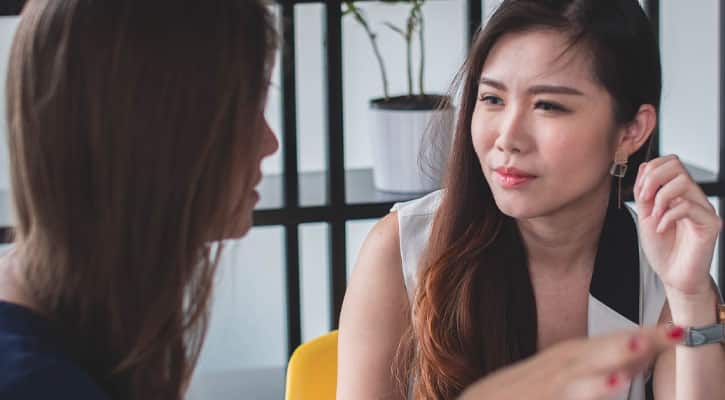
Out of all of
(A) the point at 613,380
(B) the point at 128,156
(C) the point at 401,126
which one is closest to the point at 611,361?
(A) the point at 613,380

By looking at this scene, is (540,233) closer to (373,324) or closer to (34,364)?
(373,324)

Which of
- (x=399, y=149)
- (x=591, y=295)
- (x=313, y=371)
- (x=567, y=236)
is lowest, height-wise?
(x=313, y=371)

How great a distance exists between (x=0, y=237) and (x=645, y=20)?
146cm

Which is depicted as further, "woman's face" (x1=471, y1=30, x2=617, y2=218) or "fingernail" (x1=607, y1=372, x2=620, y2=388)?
"woman's face" (x1=471, y1=30, x2=617, y2=218)

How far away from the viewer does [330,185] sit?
2553 mm

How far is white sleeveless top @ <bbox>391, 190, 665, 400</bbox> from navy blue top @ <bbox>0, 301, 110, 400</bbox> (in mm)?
906

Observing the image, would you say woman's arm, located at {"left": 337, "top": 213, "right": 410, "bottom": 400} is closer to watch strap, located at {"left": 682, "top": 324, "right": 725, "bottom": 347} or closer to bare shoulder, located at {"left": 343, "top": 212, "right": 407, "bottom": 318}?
bare shoulder, located at {"left": 343, "top": 212, "right": 407, "bottom": 318}

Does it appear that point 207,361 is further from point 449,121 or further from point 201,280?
point 201,280

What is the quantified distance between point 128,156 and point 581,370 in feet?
1.39

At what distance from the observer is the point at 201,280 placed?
3.61 feet

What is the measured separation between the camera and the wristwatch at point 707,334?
1.74 metres

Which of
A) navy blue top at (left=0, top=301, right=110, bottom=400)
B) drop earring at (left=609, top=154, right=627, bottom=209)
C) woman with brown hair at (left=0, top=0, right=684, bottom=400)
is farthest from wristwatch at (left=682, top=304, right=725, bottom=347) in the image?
navy blue top at (left=0, top=301, right=110, bottom=400)

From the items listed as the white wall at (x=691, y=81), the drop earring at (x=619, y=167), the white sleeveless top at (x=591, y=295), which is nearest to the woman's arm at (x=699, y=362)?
the white sleeveless top at (x=591, y=295)

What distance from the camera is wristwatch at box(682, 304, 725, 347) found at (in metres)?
1.74
